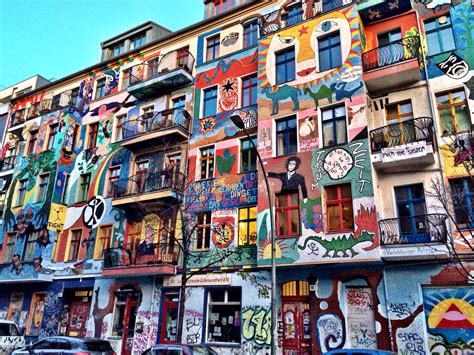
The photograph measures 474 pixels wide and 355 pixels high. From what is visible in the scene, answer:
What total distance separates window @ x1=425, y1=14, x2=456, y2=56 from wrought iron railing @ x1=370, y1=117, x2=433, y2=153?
10.9 feet

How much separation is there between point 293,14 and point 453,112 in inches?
366

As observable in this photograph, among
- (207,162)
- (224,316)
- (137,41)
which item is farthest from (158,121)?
(224,316)

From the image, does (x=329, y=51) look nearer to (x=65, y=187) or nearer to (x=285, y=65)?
(x=285, y=65)

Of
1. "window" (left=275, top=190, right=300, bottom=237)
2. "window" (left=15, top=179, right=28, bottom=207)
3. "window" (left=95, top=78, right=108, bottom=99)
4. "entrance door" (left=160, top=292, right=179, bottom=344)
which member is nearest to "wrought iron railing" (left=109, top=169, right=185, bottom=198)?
"entrance door" (left=160, top=292, right=179, bottom=344)

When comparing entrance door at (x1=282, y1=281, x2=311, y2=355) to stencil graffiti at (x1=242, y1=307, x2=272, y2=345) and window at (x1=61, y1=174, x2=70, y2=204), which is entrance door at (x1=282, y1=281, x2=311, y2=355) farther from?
window at (x1=61, y1=174, x2=70, y2=204)

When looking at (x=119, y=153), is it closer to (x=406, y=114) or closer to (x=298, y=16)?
(x=298, y=16)

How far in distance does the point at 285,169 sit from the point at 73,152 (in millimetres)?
16164

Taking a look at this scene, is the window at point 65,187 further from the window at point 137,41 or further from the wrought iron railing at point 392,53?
the wrought iron railing at point 392,53

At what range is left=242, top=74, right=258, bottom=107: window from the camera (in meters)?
19.8

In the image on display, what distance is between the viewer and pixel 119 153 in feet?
77.9

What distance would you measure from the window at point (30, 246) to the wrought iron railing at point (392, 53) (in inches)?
843

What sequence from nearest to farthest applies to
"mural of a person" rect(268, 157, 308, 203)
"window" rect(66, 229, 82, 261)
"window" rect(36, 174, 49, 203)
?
"mural of a person" rect(268, 157, 308, 203), "window" rect(66, 229, 82, 261), "window" rect(36, 174, 49, 203)

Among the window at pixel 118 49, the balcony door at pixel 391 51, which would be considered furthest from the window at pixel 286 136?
the window at pixel 118 49

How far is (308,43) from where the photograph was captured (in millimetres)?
17828
